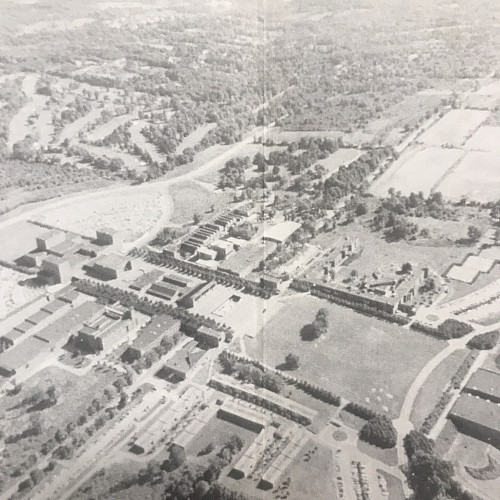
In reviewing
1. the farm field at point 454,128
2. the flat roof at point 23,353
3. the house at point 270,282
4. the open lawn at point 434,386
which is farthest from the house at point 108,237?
the farm field at point 454,128

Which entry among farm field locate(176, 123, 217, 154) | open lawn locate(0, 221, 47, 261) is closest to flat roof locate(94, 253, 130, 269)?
open lawn locate(0, 221, 47, 261)

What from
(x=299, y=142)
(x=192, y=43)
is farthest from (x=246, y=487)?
(x=192, y=43)

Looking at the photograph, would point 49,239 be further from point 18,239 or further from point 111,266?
point 111,266

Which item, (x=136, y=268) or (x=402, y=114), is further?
(x=402, y=114)

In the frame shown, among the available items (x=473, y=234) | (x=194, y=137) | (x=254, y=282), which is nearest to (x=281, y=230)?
(x=254, y=282)

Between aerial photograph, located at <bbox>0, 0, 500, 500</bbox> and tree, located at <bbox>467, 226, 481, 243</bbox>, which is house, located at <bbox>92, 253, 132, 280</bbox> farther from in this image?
tree, located at <bbox>467, 226, 481, 243</bbox>

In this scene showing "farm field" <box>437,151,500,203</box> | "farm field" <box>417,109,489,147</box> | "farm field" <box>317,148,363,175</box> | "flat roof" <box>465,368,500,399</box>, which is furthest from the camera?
"farm field" <box>417,109,489,147</box>

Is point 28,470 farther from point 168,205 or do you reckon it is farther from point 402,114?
point 402,114
